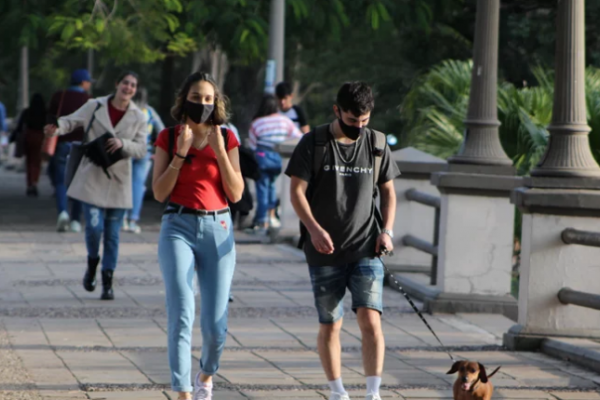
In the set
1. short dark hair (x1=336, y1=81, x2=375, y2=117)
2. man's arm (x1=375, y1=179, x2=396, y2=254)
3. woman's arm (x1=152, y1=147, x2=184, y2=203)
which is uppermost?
short dark hair (x1=336, y1=81, x2=375, y2=117)

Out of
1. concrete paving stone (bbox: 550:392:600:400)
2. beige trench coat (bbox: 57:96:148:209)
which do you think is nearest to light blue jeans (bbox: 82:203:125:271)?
beige trench coat (bbox: 57:96:148:209)

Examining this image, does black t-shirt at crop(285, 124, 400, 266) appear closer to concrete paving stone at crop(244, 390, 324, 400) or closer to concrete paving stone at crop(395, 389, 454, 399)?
concrete paving stone at crop(244, 390, 324, 400)

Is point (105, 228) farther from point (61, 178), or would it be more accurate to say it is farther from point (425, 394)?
point (61, 178)

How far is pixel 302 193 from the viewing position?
6184 millimetres

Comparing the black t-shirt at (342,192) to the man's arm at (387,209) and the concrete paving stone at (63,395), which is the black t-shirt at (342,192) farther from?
the concrete paving stone at (63,395)

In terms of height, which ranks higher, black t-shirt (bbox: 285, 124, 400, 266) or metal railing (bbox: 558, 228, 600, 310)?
black t-shirt (bbox: 285, 124, 400, 266)

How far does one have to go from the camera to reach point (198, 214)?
6074mm

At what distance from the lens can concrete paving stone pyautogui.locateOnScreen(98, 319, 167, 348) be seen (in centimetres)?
848

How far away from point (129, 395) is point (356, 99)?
6.62ft

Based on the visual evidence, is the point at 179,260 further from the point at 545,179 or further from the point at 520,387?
the point at 545,179

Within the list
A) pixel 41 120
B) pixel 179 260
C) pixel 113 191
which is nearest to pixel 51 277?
pixel 113 191

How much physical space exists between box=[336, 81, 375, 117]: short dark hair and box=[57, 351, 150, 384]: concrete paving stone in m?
2.06

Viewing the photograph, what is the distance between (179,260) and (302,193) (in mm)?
688

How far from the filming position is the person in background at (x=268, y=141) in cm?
1581
